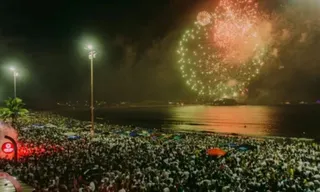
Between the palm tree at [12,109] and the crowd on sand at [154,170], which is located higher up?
the palm tree at [12,109]

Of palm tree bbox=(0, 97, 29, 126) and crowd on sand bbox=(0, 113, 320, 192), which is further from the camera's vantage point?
palm tree bbox=(0, 97, 29, 126)

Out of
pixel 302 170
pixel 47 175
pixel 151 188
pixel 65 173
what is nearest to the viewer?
pixel 151 188

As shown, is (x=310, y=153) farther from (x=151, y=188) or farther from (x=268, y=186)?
(x=151, y=188)

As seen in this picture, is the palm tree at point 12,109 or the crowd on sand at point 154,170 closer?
the crowd on sand at point 154,170

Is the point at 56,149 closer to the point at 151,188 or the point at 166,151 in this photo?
the point at 166,151

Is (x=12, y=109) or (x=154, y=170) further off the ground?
(x=12, y=109)

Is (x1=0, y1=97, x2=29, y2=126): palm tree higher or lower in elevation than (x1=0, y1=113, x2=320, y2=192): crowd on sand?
higher

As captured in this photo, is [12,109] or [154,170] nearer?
[154,170]

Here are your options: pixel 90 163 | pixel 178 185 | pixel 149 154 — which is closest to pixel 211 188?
pixel 178 185

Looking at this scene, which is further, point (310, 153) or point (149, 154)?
point (310, 153)

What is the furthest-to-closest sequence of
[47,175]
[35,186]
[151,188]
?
[47,175] → [151,188] → [35,186]
